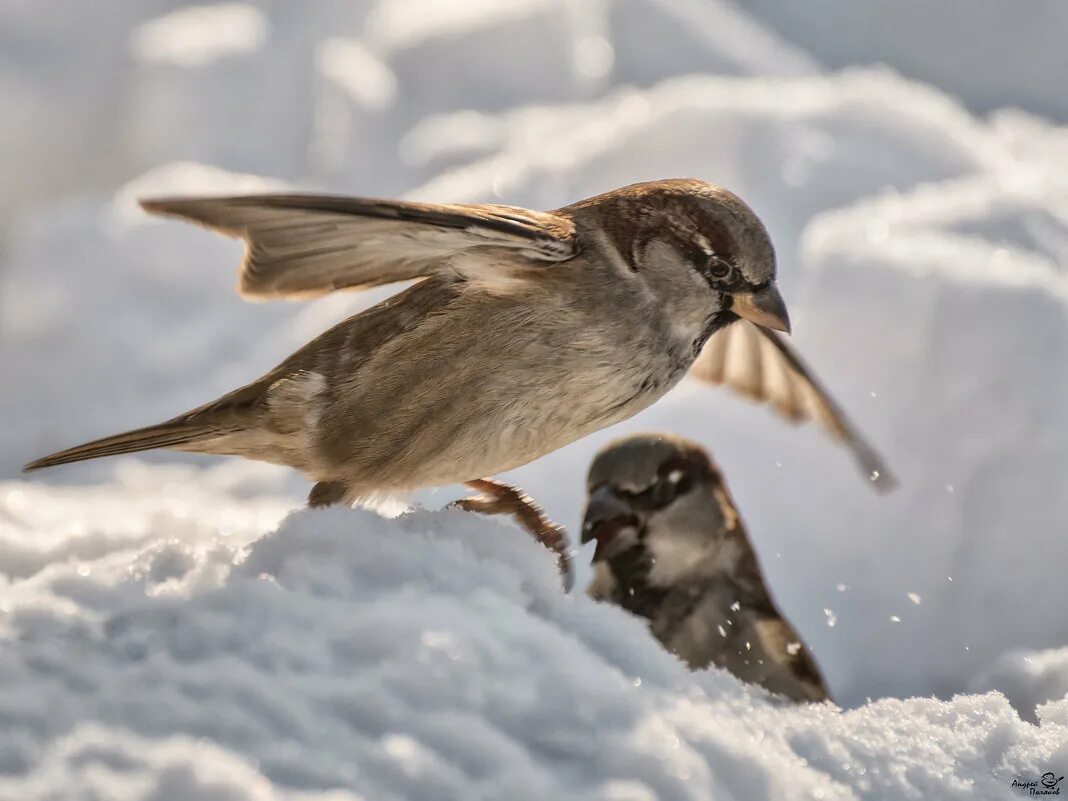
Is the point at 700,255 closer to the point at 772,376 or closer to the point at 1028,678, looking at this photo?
the point at 772,376

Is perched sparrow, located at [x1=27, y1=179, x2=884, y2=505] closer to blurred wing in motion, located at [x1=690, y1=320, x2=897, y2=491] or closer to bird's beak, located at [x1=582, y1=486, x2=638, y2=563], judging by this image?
blurred wing in motion, located at [x1=690, y1=320, x2=897, y2=491]

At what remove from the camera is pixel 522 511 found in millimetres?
2043

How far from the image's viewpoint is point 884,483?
93.2 inches

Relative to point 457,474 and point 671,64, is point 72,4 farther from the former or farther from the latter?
point 457,474

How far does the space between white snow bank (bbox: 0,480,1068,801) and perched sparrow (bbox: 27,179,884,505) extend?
0.68 ft

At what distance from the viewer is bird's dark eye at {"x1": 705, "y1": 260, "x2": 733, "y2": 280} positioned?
1868mm

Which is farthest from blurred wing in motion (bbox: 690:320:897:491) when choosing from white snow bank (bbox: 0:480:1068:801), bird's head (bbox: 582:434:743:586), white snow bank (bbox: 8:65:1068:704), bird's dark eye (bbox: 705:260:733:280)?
white snow bank (bbox: 0:480:1068:801)

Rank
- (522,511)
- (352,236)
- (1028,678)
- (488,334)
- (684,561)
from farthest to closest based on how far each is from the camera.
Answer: (684,561) → (1028,678) → (522,511) → (488,334) → (352,236)

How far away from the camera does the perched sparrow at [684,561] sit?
2.49 m

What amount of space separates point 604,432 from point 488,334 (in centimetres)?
119

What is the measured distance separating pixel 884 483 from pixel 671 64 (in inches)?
69.8

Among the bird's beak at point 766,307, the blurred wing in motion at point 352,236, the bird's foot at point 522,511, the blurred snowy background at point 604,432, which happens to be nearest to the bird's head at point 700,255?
the bird's beak at point 766,307

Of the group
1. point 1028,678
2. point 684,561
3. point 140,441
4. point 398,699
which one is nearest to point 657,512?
point 684,561

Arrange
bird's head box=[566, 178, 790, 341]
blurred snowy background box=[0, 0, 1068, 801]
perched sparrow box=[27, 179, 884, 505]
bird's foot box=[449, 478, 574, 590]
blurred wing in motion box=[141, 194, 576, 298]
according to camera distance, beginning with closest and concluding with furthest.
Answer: blurred snowy background box=[0, 0, 1068, 801] → blurred wing in motion box=[141, 194, 576, 298] → perched sparrow box=[27, 179, 884, 505] → bird's head box=[566, 178, 790, 341] → bird's foot box=[449, 478, 574, 590]
